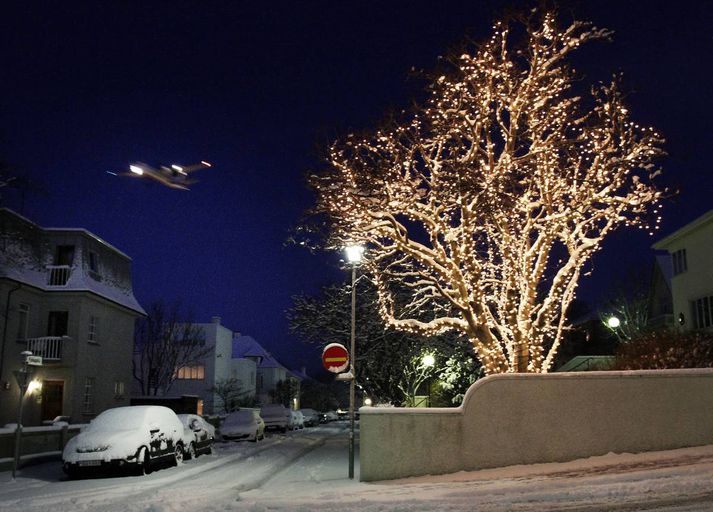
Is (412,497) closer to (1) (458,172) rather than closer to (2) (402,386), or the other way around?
(1) (458,172)

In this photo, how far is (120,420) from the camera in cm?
1772

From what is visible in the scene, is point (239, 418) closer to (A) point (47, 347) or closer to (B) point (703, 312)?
(A) point (47, 347)

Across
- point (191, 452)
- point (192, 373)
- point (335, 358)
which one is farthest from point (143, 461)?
point (192, 373)

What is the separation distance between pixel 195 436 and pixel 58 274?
12183 mm

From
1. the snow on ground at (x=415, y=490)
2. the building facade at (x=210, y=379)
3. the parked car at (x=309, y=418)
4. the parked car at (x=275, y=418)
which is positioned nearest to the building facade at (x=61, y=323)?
the parked car at (x=275, y=418)

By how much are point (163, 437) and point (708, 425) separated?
40.4 feet

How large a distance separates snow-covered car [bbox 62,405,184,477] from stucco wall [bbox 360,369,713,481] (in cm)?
613

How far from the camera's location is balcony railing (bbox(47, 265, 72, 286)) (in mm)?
29969

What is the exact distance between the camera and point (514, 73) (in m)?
16.9

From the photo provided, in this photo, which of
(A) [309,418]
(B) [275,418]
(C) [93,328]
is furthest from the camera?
(A) [309,418]

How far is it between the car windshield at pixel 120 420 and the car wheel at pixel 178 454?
1.56 m

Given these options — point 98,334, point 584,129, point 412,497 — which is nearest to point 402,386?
point 98,334

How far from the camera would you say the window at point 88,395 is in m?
30.6

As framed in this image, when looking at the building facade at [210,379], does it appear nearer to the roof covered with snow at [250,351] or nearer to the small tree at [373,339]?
the roof covered with snow at [250,351]
